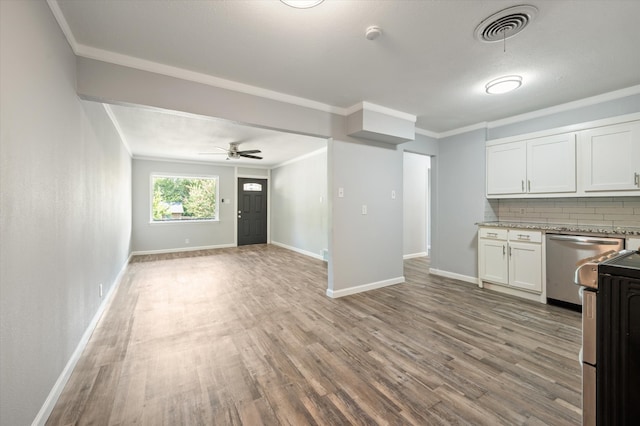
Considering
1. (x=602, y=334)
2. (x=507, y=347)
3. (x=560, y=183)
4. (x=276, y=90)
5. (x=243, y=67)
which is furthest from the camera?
Answer: (x=560, y=183)

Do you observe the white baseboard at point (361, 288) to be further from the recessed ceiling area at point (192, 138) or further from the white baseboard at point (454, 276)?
the recessed ceiling area at point (192, 138)

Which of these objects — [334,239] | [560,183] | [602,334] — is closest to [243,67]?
[334,239]

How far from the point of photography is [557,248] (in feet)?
10.2

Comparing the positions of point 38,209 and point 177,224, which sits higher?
point 38,209

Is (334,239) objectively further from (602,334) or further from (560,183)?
(560,183)

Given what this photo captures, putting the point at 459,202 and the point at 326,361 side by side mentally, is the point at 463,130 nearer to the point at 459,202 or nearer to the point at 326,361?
the point at 459,202

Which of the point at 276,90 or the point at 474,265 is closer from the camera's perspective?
the point at 276,90

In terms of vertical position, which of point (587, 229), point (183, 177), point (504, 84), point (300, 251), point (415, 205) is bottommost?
point (300, 251)

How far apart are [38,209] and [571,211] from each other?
5.38 m

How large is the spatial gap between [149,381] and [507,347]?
113 inches

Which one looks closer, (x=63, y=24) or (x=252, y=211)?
(x=63, y=24)

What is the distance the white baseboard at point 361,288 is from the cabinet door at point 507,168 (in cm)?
198

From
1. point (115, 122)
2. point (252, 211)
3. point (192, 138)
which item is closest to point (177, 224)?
point (252, 211)

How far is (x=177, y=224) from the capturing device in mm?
7070
